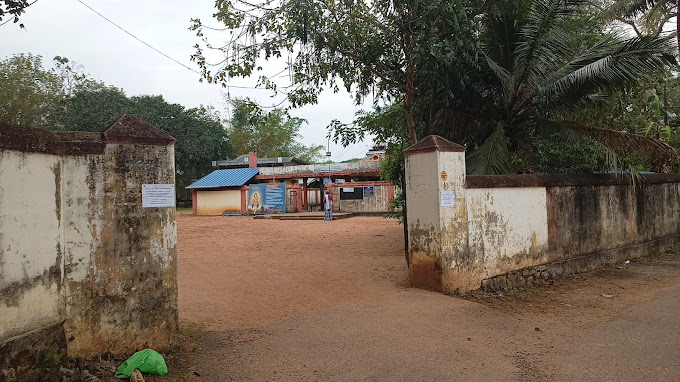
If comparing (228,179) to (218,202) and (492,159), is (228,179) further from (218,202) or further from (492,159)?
(492,159)

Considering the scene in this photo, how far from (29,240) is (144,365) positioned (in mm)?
1278

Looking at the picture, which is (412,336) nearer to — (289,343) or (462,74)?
(289,343)

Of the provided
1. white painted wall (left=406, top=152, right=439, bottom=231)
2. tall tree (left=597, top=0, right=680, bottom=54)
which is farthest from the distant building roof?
white painted wall (left=406, top=152, right=439, bottom=231)

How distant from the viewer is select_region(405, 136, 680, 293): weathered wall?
6.36 meters

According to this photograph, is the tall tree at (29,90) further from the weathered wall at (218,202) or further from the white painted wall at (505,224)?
the white painted wall at (505,224)

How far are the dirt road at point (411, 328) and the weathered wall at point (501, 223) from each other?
366 millimetres

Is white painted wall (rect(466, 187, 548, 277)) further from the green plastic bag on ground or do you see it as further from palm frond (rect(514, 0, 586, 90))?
the green plastic bag on ground

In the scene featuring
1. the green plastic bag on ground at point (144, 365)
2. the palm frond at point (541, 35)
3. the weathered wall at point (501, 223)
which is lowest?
the green plastic bag on ground at point (144, 365)

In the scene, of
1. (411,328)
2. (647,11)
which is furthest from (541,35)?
(647,11)

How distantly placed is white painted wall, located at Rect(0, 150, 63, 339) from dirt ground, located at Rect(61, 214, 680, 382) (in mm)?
1002

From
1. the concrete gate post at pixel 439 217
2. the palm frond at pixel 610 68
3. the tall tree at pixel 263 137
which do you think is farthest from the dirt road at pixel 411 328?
the tall tree at pixel 263 137

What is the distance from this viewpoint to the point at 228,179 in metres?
30.0

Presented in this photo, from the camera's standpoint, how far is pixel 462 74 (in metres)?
8.34

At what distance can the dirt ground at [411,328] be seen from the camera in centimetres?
400
